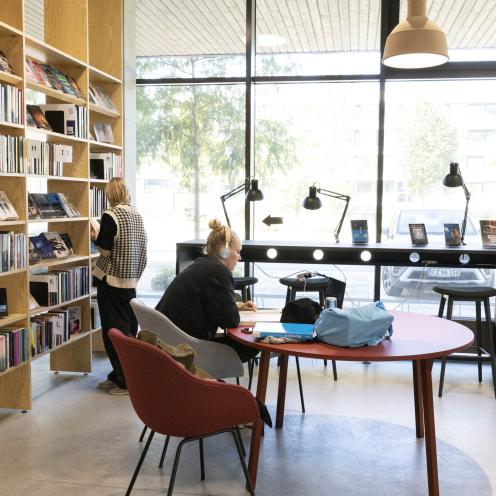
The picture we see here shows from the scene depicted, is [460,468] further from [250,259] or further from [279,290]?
[279,290]

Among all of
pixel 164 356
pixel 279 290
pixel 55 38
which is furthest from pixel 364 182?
pixel 164 356

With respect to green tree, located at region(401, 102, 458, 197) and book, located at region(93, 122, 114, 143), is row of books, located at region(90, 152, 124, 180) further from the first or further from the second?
green tree, located at region(401, 102, 458, 197)

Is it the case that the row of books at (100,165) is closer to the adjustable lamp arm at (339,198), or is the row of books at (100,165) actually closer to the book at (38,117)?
the book at (38,117)

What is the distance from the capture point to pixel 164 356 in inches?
93.4

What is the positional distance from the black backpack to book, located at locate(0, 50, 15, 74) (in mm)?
2234

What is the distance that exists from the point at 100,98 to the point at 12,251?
6.05 ft

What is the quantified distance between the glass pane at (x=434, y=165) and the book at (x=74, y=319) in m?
2.84

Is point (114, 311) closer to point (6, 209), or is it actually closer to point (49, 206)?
point (49, 206)

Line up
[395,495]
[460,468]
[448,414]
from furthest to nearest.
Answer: [448,414] < [460,468] < [395,495]

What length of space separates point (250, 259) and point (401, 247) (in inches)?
51.1

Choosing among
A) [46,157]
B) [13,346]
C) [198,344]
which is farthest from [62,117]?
[198,344]

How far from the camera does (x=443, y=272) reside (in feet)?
18.8

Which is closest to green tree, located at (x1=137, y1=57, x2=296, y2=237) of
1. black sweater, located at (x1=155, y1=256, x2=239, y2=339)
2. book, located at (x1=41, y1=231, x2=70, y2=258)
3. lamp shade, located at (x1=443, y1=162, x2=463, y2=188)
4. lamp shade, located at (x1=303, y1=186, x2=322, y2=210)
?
lamp shade, located at (x1=303, y1=186, x2=322, y2=210)

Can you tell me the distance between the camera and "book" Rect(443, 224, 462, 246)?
5305mm
